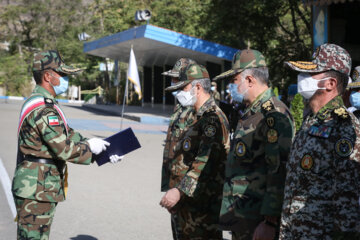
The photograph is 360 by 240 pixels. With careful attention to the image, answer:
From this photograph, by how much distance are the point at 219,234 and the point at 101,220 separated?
8.90 ft

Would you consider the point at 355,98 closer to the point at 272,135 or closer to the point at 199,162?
the point at 199,162

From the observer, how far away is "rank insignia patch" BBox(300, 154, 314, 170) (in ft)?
8.08

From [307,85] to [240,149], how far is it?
586 millimetres

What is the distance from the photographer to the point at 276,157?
109 inches

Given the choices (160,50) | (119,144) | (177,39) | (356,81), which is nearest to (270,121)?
(119,144)

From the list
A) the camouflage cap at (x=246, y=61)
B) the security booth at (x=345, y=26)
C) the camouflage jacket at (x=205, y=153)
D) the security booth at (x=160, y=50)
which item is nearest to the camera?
the camouflage cap at (x=246, y=61)

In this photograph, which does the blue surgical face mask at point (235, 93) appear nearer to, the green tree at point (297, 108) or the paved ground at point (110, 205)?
the paved ground at point (110, 205)

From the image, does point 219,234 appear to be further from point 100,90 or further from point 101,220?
point 100,90

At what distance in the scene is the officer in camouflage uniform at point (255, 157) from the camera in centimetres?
278

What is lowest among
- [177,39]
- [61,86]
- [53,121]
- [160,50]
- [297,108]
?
[297,108]

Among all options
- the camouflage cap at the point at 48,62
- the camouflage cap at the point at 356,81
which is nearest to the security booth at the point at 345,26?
the camouflage cap at the point at 356,81

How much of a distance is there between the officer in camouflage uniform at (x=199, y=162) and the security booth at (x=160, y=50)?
1920 centimetres

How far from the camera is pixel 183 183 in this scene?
3461mm

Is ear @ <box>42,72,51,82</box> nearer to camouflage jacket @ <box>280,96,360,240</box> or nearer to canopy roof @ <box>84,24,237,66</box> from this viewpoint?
camouflage jacket @ <box>280,96,360,240</box>
